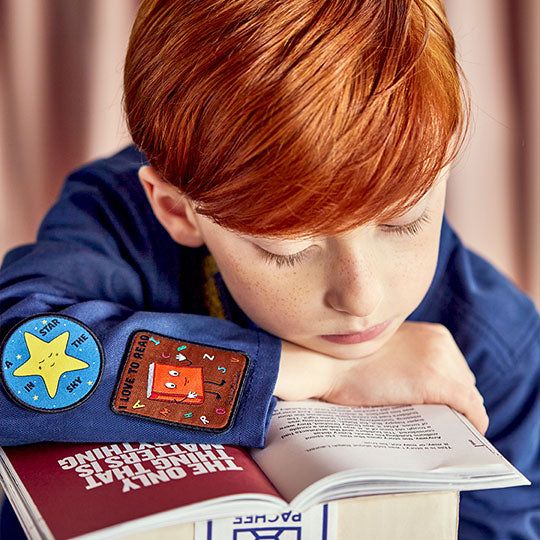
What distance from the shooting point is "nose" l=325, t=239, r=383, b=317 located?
669 mm

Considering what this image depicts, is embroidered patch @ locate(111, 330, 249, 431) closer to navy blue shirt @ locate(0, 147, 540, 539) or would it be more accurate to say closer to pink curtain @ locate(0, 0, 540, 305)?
navy blue shirt @ locate(0, 147, 540, 539)

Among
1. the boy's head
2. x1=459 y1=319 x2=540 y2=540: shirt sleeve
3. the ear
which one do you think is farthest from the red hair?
x1=459 y1=319 x2=540 y2=540: shirt sleeve

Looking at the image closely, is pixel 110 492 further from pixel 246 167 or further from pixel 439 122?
pixel 439 122

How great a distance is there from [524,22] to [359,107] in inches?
38.5

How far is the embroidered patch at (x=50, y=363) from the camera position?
70cm

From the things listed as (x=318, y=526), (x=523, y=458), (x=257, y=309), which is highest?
(x=257, y=309)

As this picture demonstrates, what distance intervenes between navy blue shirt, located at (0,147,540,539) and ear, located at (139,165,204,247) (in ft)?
0.30

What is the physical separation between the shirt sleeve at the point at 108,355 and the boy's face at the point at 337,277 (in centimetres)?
5

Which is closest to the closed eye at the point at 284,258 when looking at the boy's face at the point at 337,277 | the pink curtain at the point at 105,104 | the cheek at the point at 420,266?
the boy's face at the point at 337,277

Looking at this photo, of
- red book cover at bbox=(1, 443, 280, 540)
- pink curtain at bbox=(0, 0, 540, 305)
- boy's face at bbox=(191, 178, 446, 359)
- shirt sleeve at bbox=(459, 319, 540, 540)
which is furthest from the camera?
pink curtain at bbox=(0, 0, 540, 305)

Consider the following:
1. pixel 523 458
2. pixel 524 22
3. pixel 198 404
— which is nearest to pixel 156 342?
pixel 198 404

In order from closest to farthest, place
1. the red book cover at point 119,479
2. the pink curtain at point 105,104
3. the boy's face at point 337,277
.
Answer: the red book cover at point 119,479 → the boy's face at point 337,277 → the pink curtain at point 105,104

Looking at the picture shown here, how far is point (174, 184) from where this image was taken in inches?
28.0

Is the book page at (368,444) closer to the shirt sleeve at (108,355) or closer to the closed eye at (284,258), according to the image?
the shirt sleeve at (108,355)
